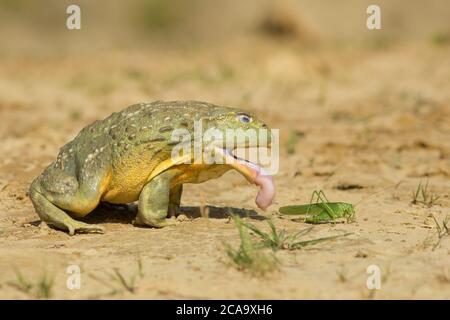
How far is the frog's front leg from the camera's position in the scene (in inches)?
221

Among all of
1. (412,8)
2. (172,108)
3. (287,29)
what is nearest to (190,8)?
(412,8)

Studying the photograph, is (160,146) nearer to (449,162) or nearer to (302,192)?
(302,192)

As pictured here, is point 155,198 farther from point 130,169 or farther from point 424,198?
point 424,198

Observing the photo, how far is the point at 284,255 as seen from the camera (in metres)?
4.87

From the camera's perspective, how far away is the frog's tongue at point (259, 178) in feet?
18.2

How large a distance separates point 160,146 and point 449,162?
3805 mm

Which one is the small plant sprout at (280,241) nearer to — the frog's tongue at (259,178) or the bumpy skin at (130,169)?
the frog's tongue at (259,178)

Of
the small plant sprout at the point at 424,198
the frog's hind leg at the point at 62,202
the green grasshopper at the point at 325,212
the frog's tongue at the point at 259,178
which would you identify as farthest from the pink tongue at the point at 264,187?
the small plant sprout at the point at 424,198

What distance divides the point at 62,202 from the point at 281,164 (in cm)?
328

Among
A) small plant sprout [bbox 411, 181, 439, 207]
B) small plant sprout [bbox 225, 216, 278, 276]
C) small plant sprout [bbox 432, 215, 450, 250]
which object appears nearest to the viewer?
small plant sprout [bbox 225, 216, 278, 276]

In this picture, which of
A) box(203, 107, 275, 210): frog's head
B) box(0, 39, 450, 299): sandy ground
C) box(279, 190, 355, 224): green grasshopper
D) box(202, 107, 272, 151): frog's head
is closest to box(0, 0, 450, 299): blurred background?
box(0, 39, 450, 299): sandy ground

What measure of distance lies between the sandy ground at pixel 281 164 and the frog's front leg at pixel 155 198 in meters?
0.12

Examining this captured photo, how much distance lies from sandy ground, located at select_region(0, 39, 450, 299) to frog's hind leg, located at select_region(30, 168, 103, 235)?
0.33ft

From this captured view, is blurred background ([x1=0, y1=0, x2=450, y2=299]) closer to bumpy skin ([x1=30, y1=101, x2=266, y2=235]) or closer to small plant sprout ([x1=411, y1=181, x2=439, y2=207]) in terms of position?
small plant sprout ([x1=411, y1=181, x2=439, y2=207])
